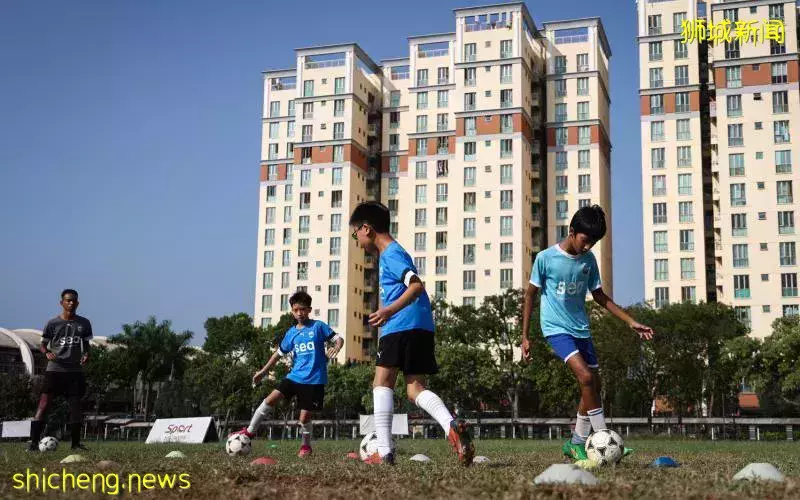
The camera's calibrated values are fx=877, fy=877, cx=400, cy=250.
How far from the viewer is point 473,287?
266ft

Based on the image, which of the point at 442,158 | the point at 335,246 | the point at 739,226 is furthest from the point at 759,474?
the point at 335,246

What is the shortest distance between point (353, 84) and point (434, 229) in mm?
17225

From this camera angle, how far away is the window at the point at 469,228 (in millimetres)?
82106

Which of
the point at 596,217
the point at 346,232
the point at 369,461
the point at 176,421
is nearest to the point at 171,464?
the point at 369,461

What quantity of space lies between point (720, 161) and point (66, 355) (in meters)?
66.8

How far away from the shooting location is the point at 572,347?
8805mm

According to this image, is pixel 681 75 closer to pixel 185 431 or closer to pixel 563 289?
pixel 185 431

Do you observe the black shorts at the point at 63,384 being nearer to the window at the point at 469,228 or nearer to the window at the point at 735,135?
the window at the point at 735,135

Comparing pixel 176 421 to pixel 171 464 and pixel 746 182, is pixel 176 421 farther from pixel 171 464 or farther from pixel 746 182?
pixel 746 182

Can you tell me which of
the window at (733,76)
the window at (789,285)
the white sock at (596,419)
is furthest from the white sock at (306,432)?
the window at (733,76)

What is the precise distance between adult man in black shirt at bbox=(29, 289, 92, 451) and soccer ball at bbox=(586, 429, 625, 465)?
319 inches

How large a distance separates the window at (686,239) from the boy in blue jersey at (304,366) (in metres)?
65.1

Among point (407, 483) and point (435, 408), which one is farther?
point (435, 408)

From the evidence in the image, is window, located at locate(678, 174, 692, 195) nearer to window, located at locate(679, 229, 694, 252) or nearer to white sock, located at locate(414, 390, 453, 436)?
window, located at locate(679, 229, 694, 252)
